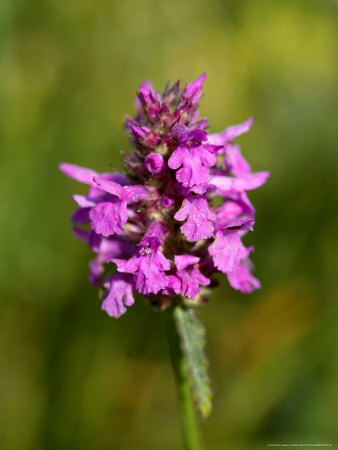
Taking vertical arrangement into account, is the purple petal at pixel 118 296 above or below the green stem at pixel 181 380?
above

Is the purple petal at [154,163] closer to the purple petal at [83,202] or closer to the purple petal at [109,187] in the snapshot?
the purple petal at [109,187]

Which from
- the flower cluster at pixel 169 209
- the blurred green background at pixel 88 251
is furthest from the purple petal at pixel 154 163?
the blurred green background at pixel 88 251

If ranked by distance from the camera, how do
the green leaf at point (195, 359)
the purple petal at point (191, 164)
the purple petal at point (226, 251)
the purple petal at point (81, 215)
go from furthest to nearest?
the purple petal at point (81, 215) → the green leaf at point (195, 359) → the purple petal at point (226, 251) → the purple petal at point (191, 164)

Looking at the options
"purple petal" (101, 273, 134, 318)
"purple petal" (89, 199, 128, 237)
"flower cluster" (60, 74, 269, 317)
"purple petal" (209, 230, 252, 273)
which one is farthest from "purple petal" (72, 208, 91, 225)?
"purple petal" (209, 230, 252, 273)

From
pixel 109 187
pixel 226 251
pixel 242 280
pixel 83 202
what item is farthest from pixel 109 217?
pixel 242 280

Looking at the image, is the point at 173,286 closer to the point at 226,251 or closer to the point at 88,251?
the point at 226,251

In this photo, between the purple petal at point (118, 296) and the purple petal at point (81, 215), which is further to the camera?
the purple petal at point (81, 215)

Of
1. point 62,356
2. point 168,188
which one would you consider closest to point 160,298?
point 168,188

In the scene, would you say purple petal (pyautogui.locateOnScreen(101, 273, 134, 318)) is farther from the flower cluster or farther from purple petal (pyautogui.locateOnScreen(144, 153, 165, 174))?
purple petal (pyautogui.locateOnScreen(144, 153, 165, 174))
